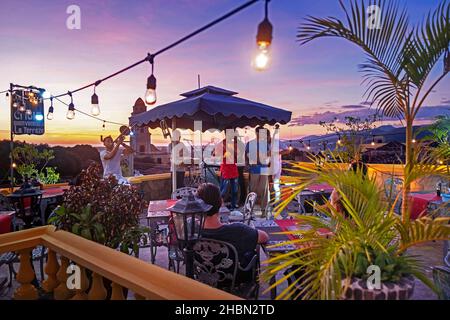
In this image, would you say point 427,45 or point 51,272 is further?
point 51,272

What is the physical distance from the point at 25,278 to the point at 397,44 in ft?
9.63

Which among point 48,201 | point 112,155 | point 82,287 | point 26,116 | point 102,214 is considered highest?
point 26,116

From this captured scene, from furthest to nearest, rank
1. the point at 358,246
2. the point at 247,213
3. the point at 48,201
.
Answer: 1. the point at 48,201
2. the point at 247,213
3. the point at 358,246

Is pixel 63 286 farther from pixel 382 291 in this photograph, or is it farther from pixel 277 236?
pixel 382 291

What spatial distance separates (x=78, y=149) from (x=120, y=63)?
27.7 ft

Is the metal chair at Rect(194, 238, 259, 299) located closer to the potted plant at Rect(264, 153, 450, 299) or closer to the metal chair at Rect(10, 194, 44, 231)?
the potted plant at Rect(264, 153, 450, 299)

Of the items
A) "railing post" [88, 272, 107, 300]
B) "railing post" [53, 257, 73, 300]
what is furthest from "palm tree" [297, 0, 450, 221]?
"railing post" [53, 257, 73, 300]

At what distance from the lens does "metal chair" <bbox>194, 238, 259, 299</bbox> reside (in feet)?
7.60

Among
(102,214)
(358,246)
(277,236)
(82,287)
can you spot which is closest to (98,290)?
(82,287)

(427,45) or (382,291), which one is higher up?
(427,45)

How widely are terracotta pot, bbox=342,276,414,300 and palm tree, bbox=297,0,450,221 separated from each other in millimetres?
569

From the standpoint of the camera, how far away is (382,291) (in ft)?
4.51

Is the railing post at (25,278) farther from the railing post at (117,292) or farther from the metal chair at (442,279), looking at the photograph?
the metal chair at (442,279)
